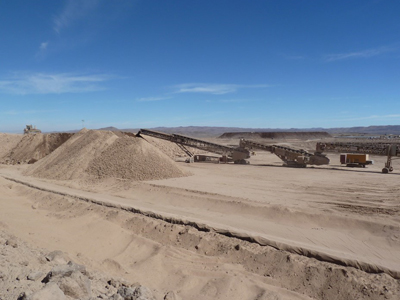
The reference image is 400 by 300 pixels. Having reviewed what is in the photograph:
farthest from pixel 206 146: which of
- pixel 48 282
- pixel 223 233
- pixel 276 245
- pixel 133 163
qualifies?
pixel 48 282

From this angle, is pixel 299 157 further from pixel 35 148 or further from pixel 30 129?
pixel 30 129

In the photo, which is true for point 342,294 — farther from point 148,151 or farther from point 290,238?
point 148,151

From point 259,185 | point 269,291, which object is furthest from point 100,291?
point 259,185

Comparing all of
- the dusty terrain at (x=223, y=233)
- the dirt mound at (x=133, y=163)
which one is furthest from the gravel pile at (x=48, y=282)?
the dirt mound at (x=133, y=163)

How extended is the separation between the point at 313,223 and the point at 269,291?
379 centimetres

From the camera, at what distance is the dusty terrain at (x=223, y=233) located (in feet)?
19.1

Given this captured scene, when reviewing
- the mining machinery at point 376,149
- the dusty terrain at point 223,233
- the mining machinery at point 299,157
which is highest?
A: the mining machinery at point 376,149

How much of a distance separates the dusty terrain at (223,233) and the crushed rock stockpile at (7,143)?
59.8ft

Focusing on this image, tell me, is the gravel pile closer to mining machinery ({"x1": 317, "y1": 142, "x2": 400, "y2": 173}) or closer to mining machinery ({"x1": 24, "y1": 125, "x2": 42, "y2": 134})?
mining machinery ({"x1": 317, "y1": 142, "x2": 400, "y2": 173})

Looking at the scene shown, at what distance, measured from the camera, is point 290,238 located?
754 cm

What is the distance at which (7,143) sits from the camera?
32.3m

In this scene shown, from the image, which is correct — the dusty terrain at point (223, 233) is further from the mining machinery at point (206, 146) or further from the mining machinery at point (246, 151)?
the mining machinery at point (206, 146)

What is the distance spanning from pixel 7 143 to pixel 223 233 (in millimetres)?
33591

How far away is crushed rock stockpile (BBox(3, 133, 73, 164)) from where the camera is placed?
1054 inches
